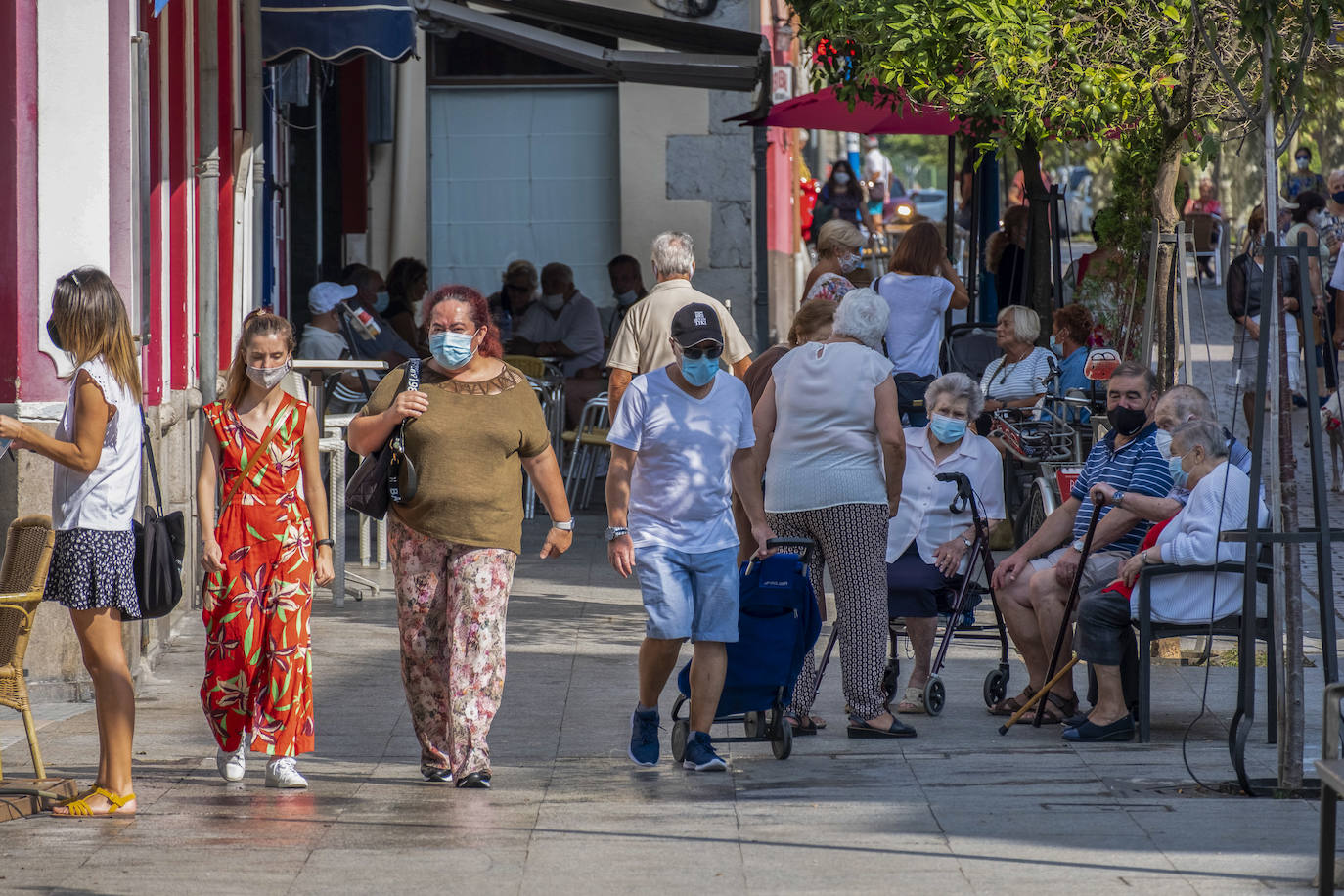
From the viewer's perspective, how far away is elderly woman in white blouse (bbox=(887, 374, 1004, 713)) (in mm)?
7852

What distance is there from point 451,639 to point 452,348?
967 mm

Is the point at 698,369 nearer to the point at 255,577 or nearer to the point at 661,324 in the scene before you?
the point at 255,577

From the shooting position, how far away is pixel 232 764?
652 cm

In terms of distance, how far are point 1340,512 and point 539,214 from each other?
6765 millimetres

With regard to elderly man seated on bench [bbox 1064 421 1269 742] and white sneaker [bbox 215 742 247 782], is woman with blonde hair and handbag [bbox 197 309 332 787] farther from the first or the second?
elderly man seated on bench [bbox 1064 421 1269 742]

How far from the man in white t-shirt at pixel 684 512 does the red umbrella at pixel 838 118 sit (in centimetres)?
689

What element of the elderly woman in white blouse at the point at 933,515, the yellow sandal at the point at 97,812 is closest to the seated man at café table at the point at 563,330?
the elderly woman in white blouse at the point at 933,515

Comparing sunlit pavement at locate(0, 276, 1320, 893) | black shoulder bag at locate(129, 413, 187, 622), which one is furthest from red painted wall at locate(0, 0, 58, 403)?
black shoulder bag at locate(129, 413, 187, 622)

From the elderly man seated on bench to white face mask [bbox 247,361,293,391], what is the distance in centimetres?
311

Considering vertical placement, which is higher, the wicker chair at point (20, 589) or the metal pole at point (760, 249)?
the metal pole at point (760, 249)

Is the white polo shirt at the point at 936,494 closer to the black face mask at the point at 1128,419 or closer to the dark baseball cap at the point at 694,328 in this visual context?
the black face mask at the point at 1128,419

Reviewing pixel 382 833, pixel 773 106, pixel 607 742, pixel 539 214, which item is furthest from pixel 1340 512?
pixel 382 833

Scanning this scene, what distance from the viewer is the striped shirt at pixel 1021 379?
1138 centimetres

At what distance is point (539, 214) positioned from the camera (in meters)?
16.0
